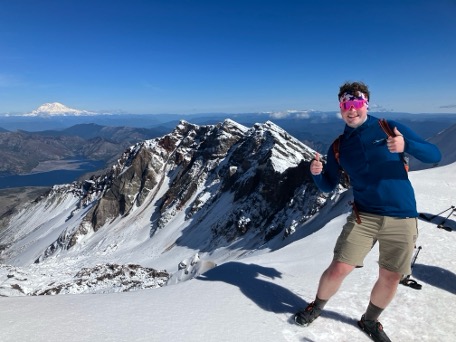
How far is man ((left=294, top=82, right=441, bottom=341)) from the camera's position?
16.8 ft

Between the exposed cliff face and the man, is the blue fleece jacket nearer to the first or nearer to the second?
the man

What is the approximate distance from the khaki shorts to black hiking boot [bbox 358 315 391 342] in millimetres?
1007

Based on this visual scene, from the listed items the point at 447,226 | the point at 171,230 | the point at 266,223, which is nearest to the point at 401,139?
the point at 447,226

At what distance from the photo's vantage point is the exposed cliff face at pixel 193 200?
220ft

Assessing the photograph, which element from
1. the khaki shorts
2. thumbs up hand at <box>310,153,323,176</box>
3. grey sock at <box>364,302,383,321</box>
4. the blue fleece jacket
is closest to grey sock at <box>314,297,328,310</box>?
grey sock at <box>364,302,383,321</box>

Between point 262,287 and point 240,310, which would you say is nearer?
point 240,310

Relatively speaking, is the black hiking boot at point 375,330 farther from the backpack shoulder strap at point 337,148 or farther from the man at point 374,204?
the backpack shoulder strap at point 337,148

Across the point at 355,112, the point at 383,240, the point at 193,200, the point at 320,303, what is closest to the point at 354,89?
the point at 355,112

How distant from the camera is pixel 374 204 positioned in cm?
523

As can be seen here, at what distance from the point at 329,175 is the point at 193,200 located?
3640 inches

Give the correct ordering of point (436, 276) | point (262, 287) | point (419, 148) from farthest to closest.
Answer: point (436, 276), point (262, 287), point (419, 148)

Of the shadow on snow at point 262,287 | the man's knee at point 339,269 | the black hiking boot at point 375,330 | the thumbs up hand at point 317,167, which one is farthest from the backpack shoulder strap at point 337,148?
the shadow on snow at point 262,287

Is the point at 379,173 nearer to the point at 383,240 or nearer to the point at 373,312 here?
the point at 383,240

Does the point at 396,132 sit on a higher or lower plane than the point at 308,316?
higher
